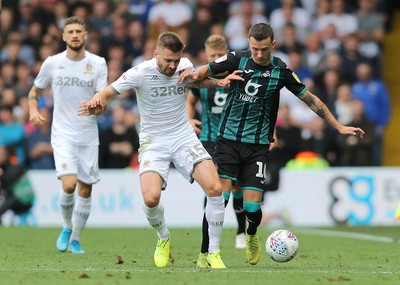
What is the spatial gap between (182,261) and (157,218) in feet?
3.18

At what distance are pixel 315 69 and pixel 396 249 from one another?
8.66 meters

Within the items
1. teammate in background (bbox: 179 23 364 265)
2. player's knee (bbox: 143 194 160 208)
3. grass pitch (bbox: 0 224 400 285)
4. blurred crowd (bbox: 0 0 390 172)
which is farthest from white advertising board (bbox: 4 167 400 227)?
player's knee (bbox: 143 194 160 208)

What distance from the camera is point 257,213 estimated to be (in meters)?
10.5

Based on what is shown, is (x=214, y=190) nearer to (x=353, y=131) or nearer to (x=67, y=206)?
(x=353, y=131)

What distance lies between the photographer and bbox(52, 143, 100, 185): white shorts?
1223 centimetres

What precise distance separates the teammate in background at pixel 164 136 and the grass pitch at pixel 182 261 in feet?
1.74

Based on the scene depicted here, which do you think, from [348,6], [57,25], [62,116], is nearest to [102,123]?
[57,25]

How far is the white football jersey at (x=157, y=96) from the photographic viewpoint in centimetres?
1013

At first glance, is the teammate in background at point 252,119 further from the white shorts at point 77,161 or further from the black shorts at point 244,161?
the white shorts at point 77,161

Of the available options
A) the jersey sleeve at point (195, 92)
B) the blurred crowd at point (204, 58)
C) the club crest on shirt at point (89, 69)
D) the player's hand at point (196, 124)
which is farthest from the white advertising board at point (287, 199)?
the club crest on shirt at point (89, 69)

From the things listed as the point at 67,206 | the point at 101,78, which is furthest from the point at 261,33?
the point at 67,206

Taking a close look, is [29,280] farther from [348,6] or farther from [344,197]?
A: [348,6]

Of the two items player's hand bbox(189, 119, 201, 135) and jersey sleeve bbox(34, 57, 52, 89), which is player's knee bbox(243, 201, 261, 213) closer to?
player's hand bbox(189, 119, 201, 135)

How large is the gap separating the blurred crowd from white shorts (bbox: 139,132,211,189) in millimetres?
9107
